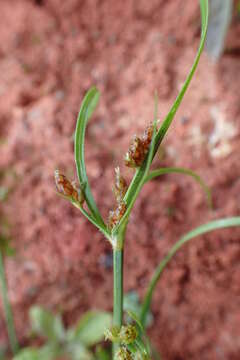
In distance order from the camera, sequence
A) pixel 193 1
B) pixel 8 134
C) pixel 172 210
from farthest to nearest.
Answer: pixel 193 1 → pixel 8 134 → pixel 172 210

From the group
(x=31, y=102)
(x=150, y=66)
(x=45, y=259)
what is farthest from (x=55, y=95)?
(x=45, y=259)

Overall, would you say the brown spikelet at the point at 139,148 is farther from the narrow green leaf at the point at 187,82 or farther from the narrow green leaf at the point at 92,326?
the narrow green leaf at the point at 92,326

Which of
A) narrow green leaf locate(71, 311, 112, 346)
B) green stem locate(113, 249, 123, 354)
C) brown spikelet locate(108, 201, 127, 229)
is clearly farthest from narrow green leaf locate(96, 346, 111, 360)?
brown spikelet locate(108, 201, 127, 229)

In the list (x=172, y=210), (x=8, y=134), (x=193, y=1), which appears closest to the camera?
(x=172, y=210)

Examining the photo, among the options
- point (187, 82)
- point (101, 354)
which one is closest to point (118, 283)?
point (187, 82)

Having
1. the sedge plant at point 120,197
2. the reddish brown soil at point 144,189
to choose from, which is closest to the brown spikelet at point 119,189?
the sedge plant at point 120,197

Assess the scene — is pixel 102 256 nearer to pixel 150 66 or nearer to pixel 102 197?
pixel 102 197

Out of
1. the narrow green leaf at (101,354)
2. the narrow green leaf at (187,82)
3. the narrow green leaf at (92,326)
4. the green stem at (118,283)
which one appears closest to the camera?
the narrow green leaf at (187,82)
